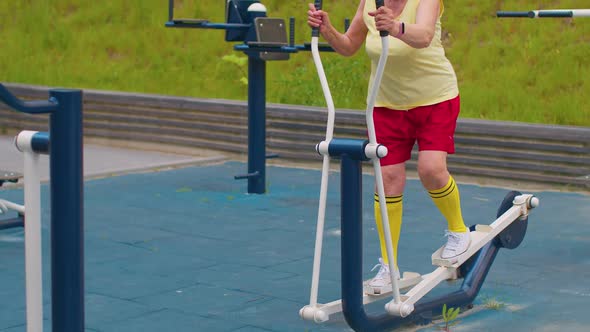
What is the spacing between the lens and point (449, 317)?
189 inches

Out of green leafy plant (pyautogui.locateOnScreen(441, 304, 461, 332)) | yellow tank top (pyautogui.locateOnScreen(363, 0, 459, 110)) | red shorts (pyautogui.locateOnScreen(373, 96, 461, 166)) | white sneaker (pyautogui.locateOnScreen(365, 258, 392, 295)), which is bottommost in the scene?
green leafy plant (pyautogui.locateOnScreen(441, 304, 461, 332))

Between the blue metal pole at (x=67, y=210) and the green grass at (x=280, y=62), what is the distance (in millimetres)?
7452

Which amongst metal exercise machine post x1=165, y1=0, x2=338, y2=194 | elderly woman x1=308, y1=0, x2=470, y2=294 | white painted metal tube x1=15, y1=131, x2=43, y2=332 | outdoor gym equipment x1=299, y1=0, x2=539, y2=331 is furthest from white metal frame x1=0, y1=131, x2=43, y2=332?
metal exercise machine post x1=165, y1=0, x2=338, y2=194

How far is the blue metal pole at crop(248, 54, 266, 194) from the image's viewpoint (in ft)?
27.5

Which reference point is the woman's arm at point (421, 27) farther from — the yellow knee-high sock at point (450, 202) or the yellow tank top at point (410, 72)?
the yellow knee-high sock at point (450, 202)

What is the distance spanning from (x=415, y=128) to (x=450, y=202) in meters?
0.39

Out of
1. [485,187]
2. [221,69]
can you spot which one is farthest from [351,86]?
[485,187]

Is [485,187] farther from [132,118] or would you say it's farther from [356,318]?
[356,318]

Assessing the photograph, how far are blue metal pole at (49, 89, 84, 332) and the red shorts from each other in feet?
6.55

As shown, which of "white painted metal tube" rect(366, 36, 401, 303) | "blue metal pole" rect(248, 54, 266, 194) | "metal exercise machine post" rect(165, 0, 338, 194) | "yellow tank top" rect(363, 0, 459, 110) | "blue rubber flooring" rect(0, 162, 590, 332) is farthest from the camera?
"blue metal pole" rect(248, 54, 266, 194)

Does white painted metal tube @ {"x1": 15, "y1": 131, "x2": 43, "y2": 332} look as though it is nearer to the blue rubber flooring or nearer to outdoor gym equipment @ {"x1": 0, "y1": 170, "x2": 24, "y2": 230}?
the blue rubber flooring

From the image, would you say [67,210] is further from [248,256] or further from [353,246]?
[248,256]

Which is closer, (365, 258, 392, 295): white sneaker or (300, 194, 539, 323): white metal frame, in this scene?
(300, 194, 539, 323): white metal frame

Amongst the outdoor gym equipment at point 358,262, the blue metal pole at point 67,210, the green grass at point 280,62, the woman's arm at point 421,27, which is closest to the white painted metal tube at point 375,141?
the outdoor gym equipment at point 358,262
